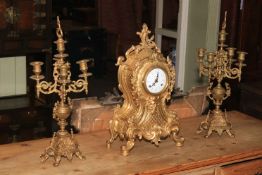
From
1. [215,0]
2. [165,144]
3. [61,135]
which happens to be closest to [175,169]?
[165,144]

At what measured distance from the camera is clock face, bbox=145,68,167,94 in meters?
1.92

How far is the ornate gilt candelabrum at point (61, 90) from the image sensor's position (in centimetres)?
176

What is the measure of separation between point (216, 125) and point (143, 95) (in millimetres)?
414

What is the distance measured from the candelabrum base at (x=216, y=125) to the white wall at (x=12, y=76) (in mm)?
2555

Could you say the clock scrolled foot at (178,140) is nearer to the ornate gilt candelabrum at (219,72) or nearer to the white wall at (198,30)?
the ornate gilt candelabrum at (219,72)

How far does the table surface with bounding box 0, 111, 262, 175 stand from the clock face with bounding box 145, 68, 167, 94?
237 millimetres

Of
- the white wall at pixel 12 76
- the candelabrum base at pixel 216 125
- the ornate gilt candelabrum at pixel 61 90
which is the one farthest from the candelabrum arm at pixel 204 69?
the white wall at pixel 12 76

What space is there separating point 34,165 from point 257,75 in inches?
120

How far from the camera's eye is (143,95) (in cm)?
193

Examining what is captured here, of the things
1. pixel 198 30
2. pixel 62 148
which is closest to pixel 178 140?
pixel 62 148

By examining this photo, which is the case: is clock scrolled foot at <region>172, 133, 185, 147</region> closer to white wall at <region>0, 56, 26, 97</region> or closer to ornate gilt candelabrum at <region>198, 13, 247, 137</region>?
ornate gilt candelabrum at <region>198, 13, 247, 137</region>

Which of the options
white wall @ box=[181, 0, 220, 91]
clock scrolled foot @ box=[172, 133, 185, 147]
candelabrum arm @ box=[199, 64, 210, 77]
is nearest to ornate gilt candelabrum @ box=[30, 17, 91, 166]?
clock scrolled foot @ box=[172, 133, 185, 147]

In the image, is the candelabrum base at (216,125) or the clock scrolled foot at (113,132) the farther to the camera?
the candelabrum base at (216,125)

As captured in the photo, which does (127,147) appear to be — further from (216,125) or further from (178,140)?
(216,125)
